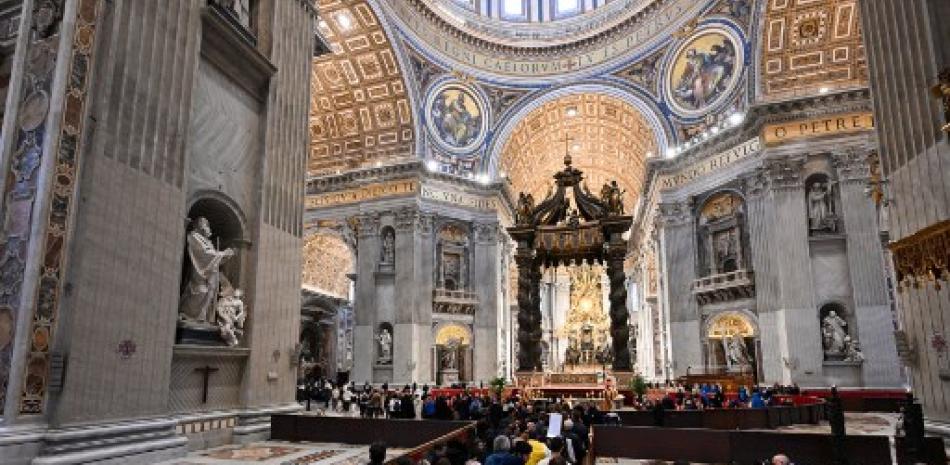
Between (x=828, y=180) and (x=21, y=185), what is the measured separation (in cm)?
1856

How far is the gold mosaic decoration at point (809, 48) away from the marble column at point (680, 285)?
17.4 feet

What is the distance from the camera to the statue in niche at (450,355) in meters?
22.6

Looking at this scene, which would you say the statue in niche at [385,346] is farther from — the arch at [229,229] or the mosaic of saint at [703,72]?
the mosaic of saint at [703,72]

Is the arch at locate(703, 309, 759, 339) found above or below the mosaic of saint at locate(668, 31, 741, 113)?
below

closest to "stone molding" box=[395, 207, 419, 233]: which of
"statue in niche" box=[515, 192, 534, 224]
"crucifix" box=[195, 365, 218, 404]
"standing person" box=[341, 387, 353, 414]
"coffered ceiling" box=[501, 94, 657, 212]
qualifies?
"statue in niche" box=[515, 192, 534, 224]

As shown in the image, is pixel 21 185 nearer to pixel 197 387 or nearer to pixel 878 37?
pixel 197 387

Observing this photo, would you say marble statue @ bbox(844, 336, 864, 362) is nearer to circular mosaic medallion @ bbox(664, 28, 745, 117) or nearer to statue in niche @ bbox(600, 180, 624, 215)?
statue in niche @ bbox(600, 180, 624, 215)

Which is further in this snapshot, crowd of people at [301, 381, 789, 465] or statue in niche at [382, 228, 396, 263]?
statue in niche at [382, 228, 396, 263]

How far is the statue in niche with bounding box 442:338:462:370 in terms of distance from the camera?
891 inches

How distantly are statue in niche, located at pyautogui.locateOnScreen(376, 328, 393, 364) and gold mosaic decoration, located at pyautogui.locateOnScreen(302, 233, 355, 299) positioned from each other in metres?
5.11

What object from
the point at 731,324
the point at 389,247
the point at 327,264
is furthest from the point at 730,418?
the point at 327,264

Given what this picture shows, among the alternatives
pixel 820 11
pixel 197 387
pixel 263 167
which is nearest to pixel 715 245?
pixel 820 11

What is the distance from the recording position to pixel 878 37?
763 cm

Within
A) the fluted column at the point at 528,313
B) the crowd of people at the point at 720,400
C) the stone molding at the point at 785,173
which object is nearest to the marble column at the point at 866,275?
the stone molding at the point at 785,173
